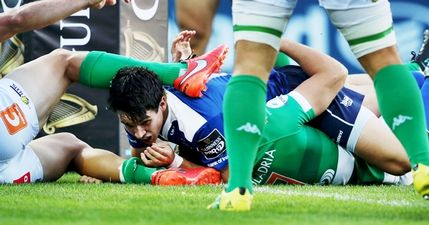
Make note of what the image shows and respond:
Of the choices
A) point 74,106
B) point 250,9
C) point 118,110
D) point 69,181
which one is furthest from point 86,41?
point 250,9

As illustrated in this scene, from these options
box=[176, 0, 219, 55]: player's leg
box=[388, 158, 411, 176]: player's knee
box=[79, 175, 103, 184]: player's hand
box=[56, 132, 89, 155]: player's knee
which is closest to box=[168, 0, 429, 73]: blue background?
box=[176, 0, 219, 55]: player's leg

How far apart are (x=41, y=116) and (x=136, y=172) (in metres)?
0.64

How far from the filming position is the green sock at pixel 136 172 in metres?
6.13

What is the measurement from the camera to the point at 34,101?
20.1 ft

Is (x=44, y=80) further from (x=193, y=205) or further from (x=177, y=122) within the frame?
(x=193, y=205)

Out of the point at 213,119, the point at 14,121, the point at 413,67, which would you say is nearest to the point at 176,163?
the point at 213,119

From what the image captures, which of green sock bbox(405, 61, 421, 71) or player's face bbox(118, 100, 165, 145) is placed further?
green sock bbox(405, 61, 421, 71)

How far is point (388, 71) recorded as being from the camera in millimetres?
4258

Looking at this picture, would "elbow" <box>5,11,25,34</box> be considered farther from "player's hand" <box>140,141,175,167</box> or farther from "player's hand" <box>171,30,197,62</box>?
"player's hand" <box>171,30,197,62</box>

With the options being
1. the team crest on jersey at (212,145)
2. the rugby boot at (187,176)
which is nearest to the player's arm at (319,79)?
the team crest on jersey at (212,145)

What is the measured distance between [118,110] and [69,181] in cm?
90

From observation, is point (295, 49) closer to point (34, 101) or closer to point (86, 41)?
point (34, 101)

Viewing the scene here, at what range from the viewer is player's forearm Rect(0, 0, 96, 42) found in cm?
585

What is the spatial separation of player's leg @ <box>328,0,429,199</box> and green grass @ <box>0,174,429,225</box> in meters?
0.31
